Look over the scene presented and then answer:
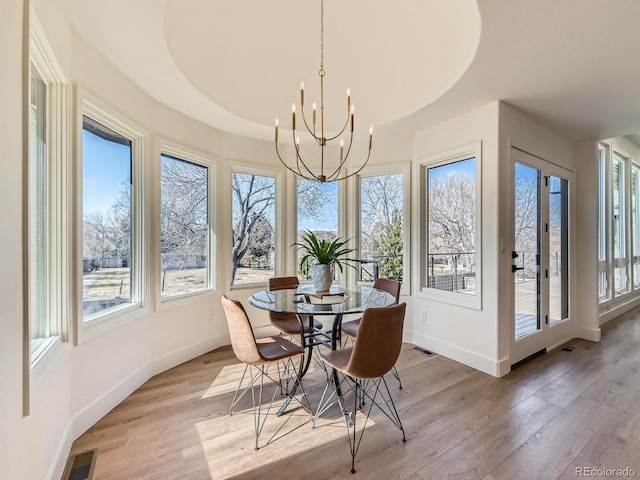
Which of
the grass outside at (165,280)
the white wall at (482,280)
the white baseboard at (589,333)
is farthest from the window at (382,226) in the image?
the white baseboard at (589,333)

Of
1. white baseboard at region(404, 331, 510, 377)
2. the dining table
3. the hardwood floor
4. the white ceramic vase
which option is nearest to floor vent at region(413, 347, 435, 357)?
white baseboard at region(404, 331, 510, 377)

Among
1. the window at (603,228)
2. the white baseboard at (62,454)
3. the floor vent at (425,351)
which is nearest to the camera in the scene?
the white baseboard at (62,454)

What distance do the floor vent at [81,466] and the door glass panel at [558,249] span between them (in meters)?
4.47

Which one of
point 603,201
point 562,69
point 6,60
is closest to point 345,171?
point 562,69

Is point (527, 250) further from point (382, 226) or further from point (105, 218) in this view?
point (105, 218)

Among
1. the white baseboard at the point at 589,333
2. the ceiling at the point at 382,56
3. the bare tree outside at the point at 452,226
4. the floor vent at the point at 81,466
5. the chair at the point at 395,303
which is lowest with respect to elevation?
the floor vent at the point at 81,466

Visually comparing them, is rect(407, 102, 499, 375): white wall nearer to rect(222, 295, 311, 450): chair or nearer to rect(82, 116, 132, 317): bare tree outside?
rect(222, 295, 311, 450): chair

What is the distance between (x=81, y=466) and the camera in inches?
66.2

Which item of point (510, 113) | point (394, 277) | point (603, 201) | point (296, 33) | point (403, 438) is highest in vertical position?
point (296, 33)

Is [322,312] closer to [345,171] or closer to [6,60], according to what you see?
[6,60]

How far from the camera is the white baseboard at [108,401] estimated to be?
6.40 feet

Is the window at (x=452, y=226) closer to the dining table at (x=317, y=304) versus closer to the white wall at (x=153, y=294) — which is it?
the white wall at (x=153, y=294)

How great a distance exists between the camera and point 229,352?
3.35m

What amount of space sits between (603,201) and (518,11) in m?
4.03
